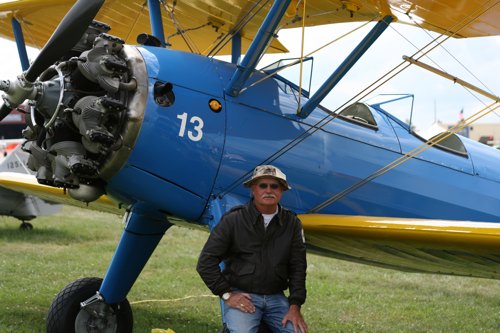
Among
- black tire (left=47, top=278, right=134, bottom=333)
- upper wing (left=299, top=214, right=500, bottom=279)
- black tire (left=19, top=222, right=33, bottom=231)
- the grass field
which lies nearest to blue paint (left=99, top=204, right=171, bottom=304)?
black tire (left=47, top=278, right=134, bottom=333)

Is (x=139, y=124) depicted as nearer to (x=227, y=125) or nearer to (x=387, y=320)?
(x=227, y=125)

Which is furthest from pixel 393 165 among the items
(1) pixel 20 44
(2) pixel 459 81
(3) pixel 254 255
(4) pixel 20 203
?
(4) pixel 20 203

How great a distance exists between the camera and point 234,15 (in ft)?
20.1

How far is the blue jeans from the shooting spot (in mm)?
3725

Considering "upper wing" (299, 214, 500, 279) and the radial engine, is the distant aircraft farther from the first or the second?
"upper wing" (299, 214, 500, 279)

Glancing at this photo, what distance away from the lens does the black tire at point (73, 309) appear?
5656 mm

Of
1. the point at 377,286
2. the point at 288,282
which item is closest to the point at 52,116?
the point at 288,282

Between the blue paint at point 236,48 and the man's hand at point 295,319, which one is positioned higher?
the blue paint at point 236,48

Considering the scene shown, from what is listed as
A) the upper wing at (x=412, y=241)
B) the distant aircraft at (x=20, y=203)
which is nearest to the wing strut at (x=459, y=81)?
the upper wing at (x=412, y=241)

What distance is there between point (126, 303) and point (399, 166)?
8.51 feet

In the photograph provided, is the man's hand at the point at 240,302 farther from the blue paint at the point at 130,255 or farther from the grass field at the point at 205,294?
the grass field at the point at 205,294

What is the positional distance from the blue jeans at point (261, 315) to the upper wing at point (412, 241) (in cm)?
97

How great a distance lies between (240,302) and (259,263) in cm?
24

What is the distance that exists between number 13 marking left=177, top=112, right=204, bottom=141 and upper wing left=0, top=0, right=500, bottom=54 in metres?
1.08
